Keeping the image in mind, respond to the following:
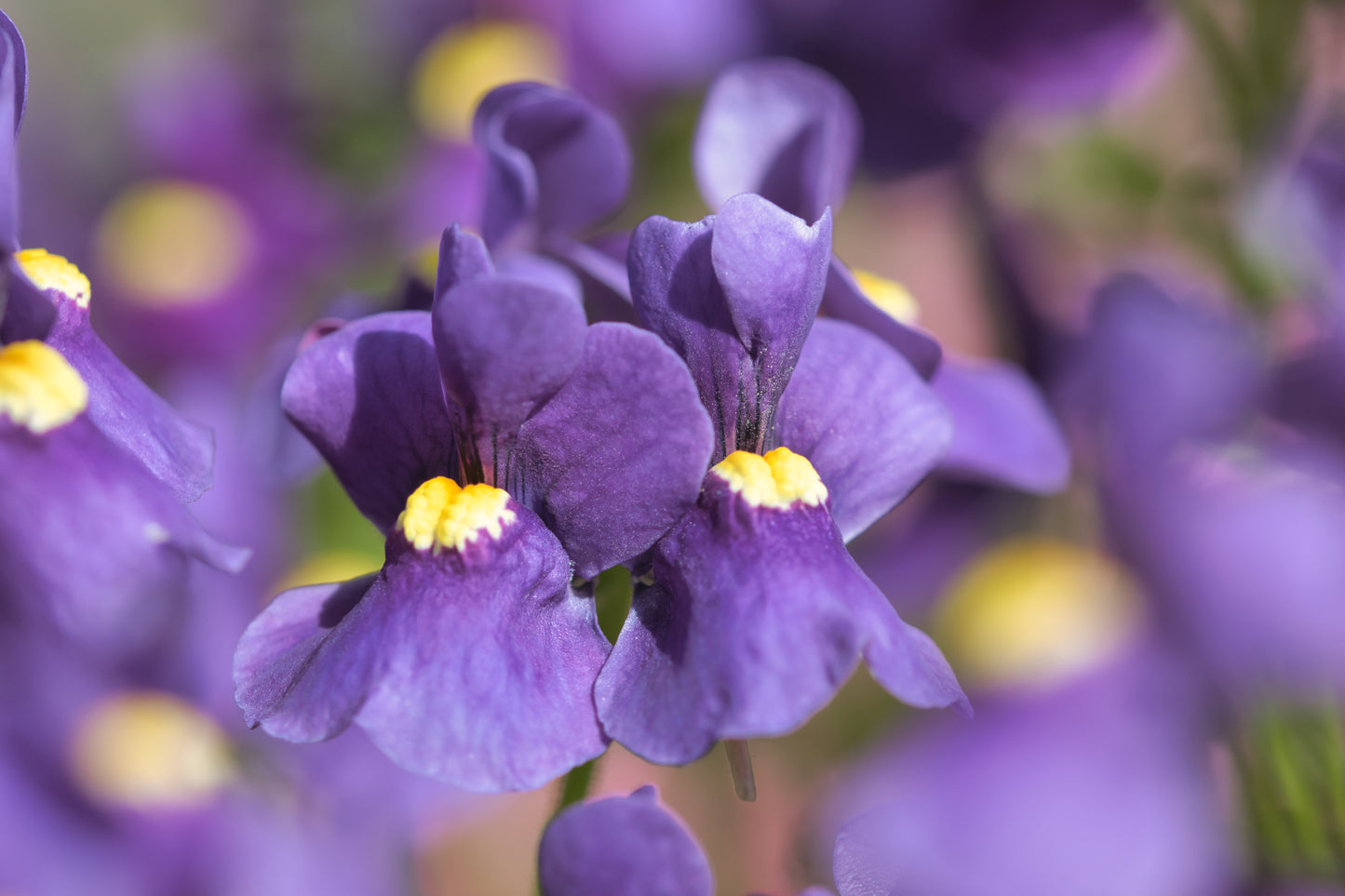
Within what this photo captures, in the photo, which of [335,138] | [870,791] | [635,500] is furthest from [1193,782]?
[335,138]

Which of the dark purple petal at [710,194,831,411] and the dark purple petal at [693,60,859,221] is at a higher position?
the dark purple petal at [710,194,831,411]

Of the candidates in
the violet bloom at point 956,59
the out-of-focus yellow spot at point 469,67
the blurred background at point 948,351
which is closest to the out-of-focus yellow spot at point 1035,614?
the blurred background at point 948,351

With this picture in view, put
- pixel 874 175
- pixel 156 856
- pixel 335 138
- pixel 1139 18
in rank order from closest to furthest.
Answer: pixel 156 856 < pixel 1139 18 < pixel 874 175 < pixel 335 138

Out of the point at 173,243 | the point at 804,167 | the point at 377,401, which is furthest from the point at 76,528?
the point at 173,243

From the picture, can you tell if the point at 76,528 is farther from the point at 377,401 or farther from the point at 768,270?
the point at 768,270

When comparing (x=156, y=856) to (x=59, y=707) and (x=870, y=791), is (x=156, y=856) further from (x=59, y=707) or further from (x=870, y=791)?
(x=870, y=791)

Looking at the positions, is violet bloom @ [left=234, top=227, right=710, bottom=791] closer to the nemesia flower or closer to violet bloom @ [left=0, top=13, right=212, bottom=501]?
violet bloom @ [left=0, top=13, right=212, bottom=501]

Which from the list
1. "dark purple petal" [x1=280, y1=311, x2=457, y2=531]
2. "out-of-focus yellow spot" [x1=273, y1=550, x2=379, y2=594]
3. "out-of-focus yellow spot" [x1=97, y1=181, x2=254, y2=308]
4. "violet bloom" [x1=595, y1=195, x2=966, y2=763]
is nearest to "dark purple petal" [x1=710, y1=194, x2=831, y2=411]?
"violet bloom" [x1=595, y1=195, x2=966, y2=763]
